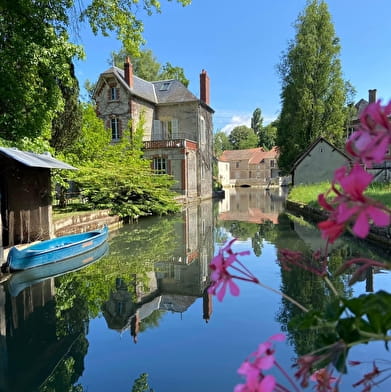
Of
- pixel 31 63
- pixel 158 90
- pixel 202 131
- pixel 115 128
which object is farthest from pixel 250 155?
pixel 31 63

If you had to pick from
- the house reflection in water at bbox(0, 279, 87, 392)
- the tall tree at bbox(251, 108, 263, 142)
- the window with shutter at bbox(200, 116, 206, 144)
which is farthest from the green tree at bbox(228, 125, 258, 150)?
the house reflection in water at bbox(0, 279, 87, 392)

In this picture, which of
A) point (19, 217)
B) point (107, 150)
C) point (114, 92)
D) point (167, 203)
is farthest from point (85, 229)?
point (114, 92)

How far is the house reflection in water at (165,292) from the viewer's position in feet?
18.9

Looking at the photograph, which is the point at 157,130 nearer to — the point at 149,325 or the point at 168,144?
the point at 168,144

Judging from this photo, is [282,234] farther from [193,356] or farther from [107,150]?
[107,150]

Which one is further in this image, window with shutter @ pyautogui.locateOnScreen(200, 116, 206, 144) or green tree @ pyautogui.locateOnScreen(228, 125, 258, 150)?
green tree @ pyautogui.locateOnScreen(228, 125, 258, 150)

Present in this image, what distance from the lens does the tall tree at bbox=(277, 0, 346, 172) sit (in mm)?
29094

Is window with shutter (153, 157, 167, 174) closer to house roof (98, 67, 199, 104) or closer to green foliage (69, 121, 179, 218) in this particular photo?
house roof (98, 67, 199, 104)

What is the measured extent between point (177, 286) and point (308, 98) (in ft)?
84.7

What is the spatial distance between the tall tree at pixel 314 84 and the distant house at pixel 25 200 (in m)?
23.7

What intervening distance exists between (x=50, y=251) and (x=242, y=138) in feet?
256

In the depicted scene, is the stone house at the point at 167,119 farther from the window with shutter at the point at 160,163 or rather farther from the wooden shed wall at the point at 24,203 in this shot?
the wooden shed wall at the point at 24,203

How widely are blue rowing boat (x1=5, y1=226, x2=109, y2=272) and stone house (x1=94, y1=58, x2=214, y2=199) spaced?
54.3 ft

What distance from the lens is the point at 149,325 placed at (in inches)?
214
